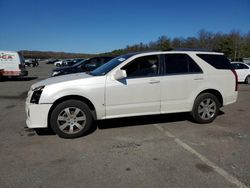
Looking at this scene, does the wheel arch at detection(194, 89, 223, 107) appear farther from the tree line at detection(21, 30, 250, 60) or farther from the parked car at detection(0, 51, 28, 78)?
the tree line at detection(21, 30, 250, 60)

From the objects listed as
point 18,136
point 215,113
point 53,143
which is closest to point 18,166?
point 53,143

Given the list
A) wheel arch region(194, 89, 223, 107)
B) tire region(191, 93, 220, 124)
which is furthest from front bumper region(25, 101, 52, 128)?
wheel arch region(194, 89, 223, 107)

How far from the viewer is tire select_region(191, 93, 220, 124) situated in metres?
5.91

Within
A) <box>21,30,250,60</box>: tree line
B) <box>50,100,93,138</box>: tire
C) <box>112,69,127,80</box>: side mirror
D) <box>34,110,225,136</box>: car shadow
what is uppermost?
<box>21,30,250,60</box>: tree line

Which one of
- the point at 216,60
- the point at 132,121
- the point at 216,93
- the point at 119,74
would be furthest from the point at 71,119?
the point at 216,60

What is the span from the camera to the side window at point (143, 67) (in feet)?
17.9

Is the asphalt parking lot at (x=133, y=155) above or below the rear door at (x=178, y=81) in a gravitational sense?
below

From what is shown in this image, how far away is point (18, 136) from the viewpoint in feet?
17.2

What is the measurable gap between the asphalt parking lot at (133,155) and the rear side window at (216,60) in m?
1.40

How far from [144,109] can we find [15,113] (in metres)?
4.19

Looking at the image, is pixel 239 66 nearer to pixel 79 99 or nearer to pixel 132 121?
pixel 132 121

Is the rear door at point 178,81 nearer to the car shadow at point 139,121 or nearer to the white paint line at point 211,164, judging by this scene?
the car shadow at point 139,121

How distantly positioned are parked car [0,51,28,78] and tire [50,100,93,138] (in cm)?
1530

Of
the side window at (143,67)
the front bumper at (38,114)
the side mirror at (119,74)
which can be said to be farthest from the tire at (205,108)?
the front bumper at (38,114)
